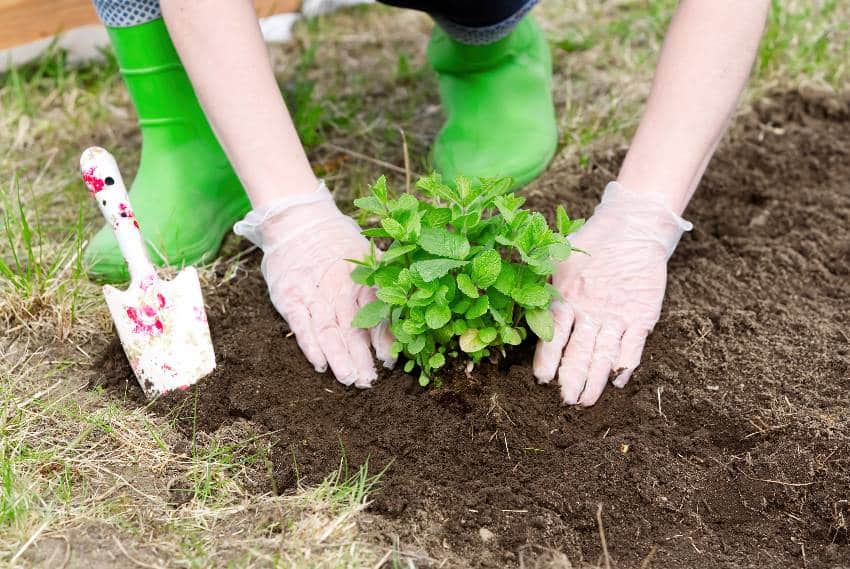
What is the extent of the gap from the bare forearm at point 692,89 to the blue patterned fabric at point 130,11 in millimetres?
1179

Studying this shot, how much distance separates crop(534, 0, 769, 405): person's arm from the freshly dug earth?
94 millimetres

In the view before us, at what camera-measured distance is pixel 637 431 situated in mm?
1717

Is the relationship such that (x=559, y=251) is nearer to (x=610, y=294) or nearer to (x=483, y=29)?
(x=610, y=294)

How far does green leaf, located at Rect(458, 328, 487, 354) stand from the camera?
167cm

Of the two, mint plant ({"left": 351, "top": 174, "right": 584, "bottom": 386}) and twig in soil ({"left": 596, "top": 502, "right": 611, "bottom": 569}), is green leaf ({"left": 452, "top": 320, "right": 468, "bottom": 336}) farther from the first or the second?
twig in soil ({"left": 596, "top": 502, "right": 611, "bottom": 569})

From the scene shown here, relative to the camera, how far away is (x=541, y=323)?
165 centimetres

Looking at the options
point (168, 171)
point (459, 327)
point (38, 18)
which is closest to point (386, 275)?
point (459, 327)

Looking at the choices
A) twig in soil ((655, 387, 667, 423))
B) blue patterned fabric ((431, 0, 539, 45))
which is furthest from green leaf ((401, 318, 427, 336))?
blue patterned fabric ((431, 0, 539, 45))

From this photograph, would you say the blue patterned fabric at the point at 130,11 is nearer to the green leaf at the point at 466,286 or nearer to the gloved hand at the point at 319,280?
the gloved hand at the point at 319,280

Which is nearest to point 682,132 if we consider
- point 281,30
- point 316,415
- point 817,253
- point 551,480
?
point 817,253

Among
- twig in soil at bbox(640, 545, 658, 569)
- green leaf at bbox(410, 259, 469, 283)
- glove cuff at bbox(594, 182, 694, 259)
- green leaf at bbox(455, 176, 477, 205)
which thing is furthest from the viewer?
glove cuff at bbox(594, 182, 694, 259)

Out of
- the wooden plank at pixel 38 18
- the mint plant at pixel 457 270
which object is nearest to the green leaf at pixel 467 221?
the mint plant at pixel 457 270

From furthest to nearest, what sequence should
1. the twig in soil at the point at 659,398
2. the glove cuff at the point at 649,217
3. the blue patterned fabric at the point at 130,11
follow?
the blue patterned fabric at the point at 130,11 < the glove cuff at the point at 649,217 < the twig in soil at the point at 659,398

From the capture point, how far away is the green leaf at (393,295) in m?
1.60
